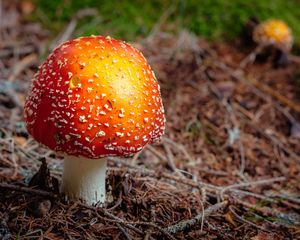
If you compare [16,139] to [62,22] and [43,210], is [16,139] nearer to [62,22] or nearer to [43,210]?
[43,210]

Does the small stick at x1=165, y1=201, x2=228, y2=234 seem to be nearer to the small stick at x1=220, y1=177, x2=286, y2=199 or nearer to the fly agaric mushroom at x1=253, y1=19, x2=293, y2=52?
the small stick at x1=220, y1=177, x2=286, y2=199

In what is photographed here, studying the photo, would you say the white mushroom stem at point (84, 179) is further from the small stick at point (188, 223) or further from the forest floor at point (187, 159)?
the small stick at point (188, 223)

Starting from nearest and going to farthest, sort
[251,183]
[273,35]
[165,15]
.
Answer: [251,183]
[273,35]
[165,15]

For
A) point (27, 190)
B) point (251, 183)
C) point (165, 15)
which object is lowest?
point (251, 183)

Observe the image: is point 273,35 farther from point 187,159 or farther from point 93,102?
point 93,102

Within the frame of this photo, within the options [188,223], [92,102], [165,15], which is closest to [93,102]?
[92,102]

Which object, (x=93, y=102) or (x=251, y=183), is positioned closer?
(x=93, y=102)

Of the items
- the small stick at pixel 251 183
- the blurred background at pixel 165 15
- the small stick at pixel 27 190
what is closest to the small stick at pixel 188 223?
the small stick at pixel 251 183
